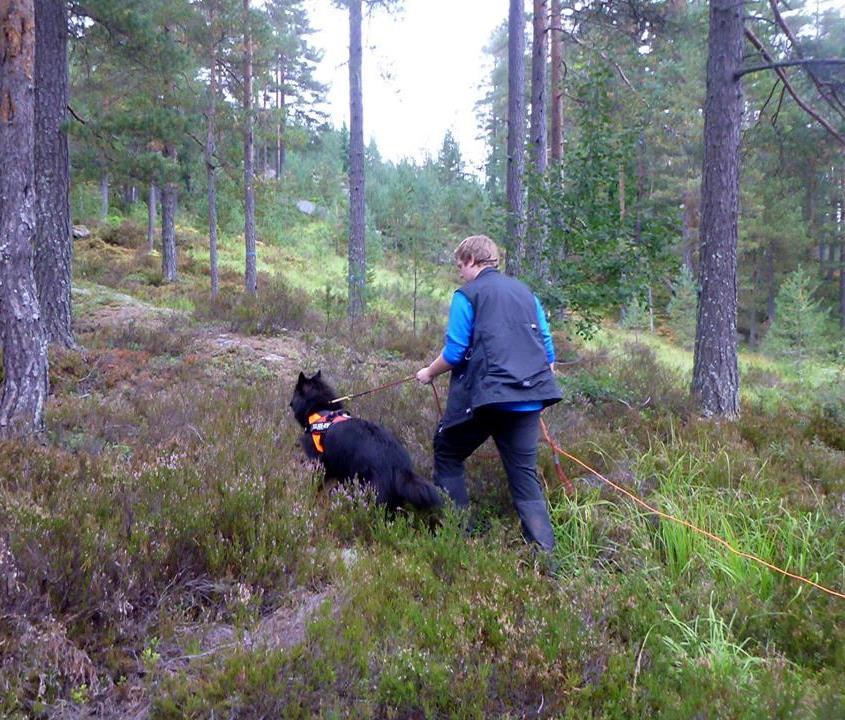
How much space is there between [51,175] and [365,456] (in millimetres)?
7149

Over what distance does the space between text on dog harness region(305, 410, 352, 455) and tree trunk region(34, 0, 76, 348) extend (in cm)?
524

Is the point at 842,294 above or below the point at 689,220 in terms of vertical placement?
below

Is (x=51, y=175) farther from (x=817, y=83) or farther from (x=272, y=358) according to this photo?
(x=817, y=83)

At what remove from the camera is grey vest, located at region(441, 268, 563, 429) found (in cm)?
392

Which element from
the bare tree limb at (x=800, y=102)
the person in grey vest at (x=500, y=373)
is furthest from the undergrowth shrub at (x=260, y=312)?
the bare tree limb at (x=800, y=102)

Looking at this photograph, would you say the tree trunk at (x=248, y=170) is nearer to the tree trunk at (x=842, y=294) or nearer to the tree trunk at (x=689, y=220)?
the tree trunk at (x=689, y=220)

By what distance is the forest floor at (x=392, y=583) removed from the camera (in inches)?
104

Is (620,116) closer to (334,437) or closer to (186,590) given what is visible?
(334,437)

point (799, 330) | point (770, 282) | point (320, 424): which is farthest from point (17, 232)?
point (770, 282)

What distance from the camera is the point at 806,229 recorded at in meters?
27.5

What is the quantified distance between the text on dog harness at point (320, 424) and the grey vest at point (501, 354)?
1.17 m

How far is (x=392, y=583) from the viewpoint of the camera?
3.48 metres

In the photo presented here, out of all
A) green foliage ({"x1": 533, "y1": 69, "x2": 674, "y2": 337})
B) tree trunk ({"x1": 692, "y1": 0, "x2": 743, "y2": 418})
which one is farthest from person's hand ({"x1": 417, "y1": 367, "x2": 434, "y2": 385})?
tree trunk ({"x1": 692, "y1": 0, "x2": 743, "y2": 418})

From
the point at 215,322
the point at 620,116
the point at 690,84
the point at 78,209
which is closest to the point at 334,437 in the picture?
the point at 215,322
